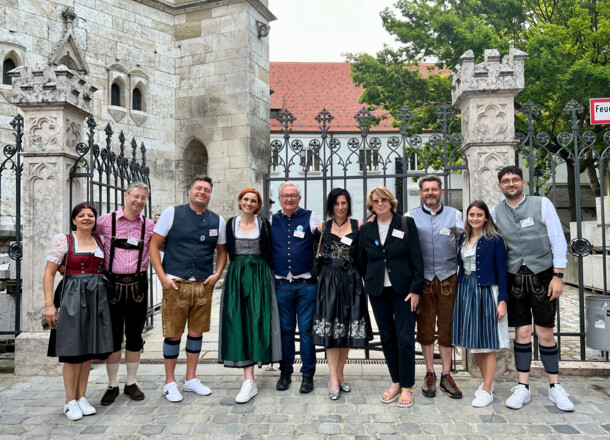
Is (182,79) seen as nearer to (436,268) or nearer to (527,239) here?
(436,268)

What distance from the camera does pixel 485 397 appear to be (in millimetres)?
3869

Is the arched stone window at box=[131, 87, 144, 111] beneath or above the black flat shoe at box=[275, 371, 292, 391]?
above

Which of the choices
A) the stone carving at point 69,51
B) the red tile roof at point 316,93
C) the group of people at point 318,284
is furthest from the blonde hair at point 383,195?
the red tile roof at point 316,93

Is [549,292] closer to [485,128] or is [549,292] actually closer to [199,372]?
[485,128]

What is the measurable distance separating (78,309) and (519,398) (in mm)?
3577

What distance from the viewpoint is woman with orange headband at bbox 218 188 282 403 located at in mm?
4117

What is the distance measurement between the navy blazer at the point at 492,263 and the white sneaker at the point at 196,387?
2.53m

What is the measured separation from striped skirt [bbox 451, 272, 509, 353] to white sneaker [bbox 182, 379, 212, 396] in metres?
2.22

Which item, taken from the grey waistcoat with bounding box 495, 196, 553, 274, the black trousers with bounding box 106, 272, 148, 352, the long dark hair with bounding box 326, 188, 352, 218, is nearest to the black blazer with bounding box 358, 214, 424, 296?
the long dark hair with bounding box 326, 188, 352, 218

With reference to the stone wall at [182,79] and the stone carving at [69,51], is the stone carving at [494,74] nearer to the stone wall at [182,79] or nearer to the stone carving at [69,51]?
the stone wall at [182,79]

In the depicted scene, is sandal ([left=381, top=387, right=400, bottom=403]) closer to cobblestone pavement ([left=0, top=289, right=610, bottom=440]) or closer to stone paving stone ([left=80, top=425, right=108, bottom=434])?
cobblestone pavement ([left=0, top=289, right=610, bottom=440])

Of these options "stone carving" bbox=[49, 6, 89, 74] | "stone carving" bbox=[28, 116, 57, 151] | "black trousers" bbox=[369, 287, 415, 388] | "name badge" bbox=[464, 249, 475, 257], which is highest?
"stone carving" bbox=[49, 6, 89, 74]

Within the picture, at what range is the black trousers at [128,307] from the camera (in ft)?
12.9

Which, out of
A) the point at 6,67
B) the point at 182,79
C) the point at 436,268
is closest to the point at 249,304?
the point at 436,268
